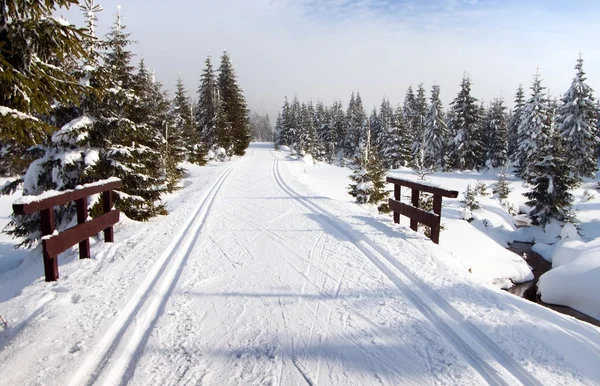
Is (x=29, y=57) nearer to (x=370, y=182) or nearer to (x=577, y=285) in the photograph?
(x=577, y=285)

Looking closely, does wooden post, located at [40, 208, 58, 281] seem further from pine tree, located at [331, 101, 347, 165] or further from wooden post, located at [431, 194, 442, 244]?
pine tree, located at [331, 101, 347, 165]

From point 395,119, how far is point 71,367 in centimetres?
4930

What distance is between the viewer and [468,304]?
433 cm

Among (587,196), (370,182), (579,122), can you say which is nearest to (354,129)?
(579,122)

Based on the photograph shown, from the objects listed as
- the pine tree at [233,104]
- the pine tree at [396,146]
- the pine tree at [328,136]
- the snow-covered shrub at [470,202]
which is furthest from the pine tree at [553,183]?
the pine tree at [328,136]

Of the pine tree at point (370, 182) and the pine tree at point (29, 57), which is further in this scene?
the pine tree at point (370, 182)

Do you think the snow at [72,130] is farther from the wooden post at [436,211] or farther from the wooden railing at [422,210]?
the wooden post at [436,211]

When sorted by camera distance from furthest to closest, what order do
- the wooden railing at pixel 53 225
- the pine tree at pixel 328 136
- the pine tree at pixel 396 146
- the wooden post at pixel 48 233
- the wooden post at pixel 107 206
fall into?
the pine tree at pixel 328 136 → the pine tree at pixel 396 146 → the wooden post at pixel 107 206 → the wooden post at pixel 48 233 → the wooden railing at pixel 53 225

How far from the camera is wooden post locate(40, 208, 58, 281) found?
4.91m

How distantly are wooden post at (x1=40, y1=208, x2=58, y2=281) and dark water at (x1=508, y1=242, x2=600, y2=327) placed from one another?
36.5ft

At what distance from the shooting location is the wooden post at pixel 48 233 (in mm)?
4910

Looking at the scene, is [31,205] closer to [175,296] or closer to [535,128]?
[175,296]

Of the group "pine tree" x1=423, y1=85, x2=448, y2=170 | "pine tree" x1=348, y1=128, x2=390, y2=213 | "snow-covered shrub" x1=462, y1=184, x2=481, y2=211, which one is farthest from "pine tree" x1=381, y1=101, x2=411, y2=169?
"pine tree" x1=348, y1=128, x2=390, y2=213

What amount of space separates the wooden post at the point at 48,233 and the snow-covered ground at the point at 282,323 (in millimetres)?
154
